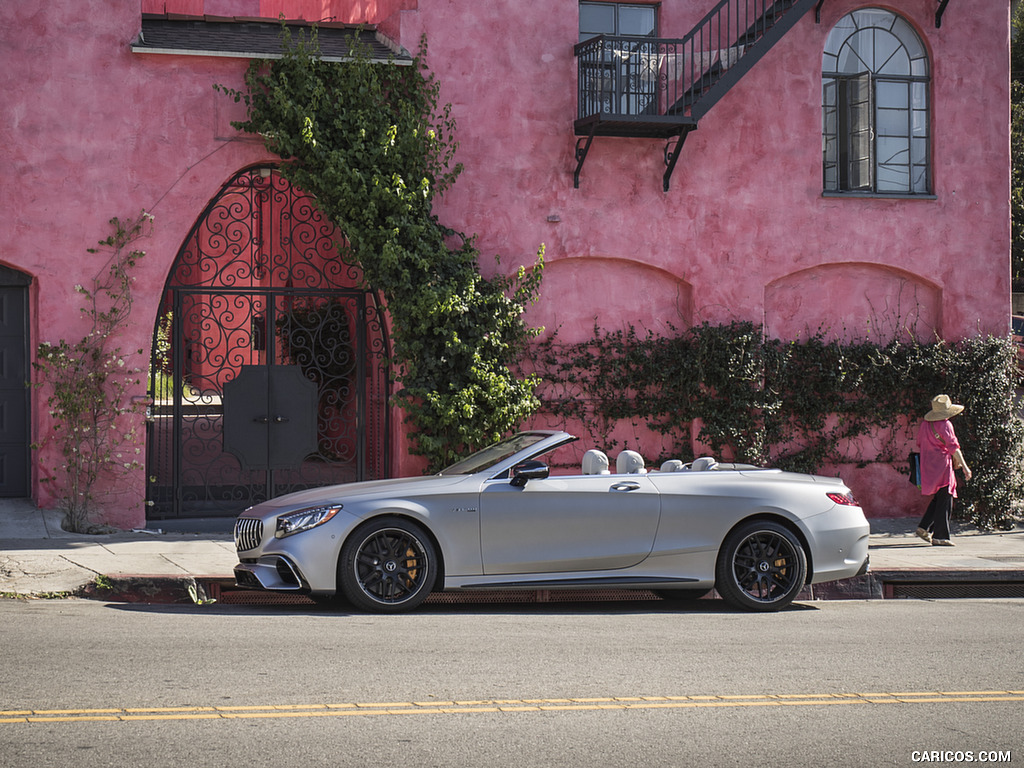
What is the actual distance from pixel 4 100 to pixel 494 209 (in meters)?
5.83

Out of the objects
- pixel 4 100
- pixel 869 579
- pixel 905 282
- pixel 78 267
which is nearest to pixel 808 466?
pixel 905 282

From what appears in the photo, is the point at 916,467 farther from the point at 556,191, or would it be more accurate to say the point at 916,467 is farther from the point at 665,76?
the point at 665,76

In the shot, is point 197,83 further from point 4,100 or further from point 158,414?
point 158,414

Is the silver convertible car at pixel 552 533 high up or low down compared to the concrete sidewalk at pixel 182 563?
up

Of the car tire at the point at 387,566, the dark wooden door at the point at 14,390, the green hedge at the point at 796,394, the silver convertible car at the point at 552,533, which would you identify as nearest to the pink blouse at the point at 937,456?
the green hedge at the point at 796,394

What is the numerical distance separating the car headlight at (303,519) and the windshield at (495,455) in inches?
48.6

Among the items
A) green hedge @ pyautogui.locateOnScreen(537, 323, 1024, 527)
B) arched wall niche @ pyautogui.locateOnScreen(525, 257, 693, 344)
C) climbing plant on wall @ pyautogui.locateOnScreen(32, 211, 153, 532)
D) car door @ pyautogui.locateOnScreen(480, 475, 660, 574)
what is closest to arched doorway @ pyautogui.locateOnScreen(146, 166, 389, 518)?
climbing plant on wall @ pyautogui.locateOnScreen(32, 211, 153, 532)

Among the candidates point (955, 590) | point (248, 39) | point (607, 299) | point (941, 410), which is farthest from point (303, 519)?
point (941, 410)

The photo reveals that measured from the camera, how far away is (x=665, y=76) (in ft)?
49.1

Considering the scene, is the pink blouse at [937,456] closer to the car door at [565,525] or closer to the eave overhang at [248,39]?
the car door at [565,525]

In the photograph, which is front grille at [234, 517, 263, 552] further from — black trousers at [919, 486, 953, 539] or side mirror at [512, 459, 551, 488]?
black trousers at [919, 486, 953, 539]

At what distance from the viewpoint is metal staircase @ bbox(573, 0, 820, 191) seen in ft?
47.2

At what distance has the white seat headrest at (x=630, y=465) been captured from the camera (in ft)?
31.5

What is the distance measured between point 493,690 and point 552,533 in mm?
3017
